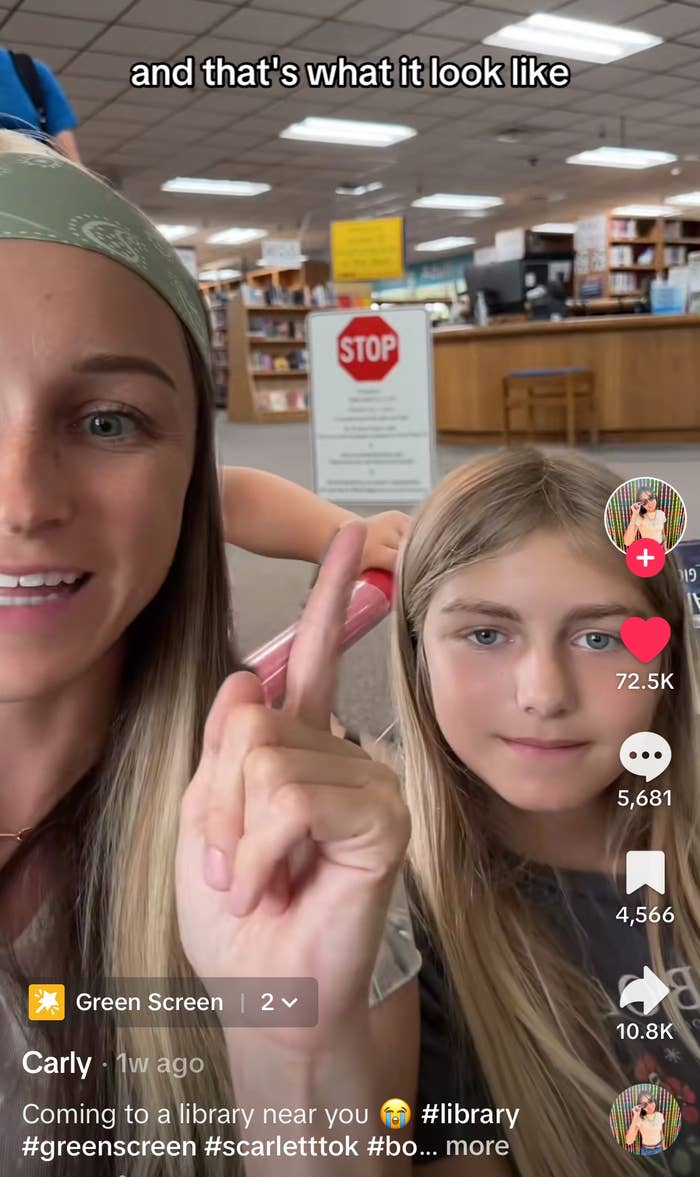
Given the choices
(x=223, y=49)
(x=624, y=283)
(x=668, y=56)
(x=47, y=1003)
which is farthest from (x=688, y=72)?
(x=47, y=1003)

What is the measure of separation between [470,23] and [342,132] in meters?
0.08

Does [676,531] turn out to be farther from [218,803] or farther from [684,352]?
[218,803]

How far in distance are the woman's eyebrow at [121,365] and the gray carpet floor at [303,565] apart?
2.4 inches

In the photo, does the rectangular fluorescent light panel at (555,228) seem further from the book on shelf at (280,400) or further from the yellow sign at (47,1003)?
the yellow sign at (47,1003)

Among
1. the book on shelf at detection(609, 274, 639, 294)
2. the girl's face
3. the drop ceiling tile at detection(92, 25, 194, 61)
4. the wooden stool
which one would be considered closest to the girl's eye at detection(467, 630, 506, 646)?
the girl's face

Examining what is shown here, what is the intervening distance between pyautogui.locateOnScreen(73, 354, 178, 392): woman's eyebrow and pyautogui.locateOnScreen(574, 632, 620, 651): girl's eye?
0.73ft

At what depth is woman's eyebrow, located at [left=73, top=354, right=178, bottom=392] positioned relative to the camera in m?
0.36

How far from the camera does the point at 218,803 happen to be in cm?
35

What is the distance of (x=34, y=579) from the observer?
36cm

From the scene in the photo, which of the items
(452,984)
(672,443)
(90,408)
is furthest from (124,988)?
(672,443)

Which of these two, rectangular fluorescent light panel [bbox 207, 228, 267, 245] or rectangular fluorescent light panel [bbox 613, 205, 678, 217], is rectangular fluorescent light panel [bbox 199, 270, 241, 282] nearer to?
rectangular fluorescent light panel [bbox 207, 228, 267, 245]

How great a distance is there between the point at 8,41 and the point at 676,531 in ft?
1.35

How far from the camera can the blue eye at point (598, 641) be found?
1.29ft

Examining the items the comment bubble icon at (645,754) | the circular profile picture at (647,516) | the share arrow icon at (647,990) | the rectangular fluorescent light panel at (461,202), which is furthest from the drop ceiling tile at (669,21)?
the share arrow icon at (647,990)
